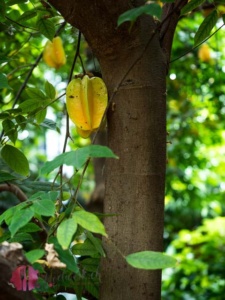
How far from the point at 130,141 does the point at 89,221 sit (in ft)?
0.84

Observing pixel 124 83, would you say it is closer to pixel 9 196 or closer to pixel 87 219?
pixel 87 219

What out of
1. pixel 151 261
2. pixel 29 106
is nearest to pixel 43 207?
pixel 151 261

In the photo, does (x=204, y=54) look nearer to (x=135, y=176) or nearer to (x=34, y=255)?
(x=135, y=176)

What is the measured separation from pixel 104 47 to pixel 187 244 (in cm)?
398

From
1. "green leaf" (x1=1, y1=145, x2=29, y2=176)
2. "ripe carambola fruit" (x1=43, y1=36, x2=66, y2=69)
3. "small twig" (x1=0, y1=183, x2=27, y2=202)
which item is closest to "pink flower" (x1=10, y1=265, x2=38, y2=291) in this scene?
"green leaf" (x1=1, y1=145, x2=29, y2=176)

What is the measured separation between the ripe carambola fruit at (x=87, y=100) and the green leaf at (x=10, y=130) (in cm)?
15

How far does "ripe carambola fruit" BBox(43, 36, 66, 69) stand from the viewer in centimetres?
202

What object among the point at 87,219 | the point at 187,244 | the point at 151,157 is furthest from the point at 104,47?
the point at 187,244

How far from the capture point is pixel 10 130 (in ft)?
4.10

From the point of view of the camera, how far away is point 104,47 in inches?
44.1

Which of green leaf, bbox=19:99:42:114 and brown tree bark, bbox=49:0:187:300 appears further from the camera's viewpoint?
green leaf, bbox=19:99:42:114

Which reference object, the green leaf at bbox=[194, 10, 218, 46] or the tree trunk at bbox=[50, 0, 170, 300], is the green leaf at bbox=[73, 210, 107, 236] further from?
the green leaf at bbox=[194, 10, 218, 46]

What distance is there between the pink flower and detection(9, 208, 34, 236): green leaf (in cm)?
8

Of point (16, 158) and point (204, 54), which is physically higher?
point (204, 54)
